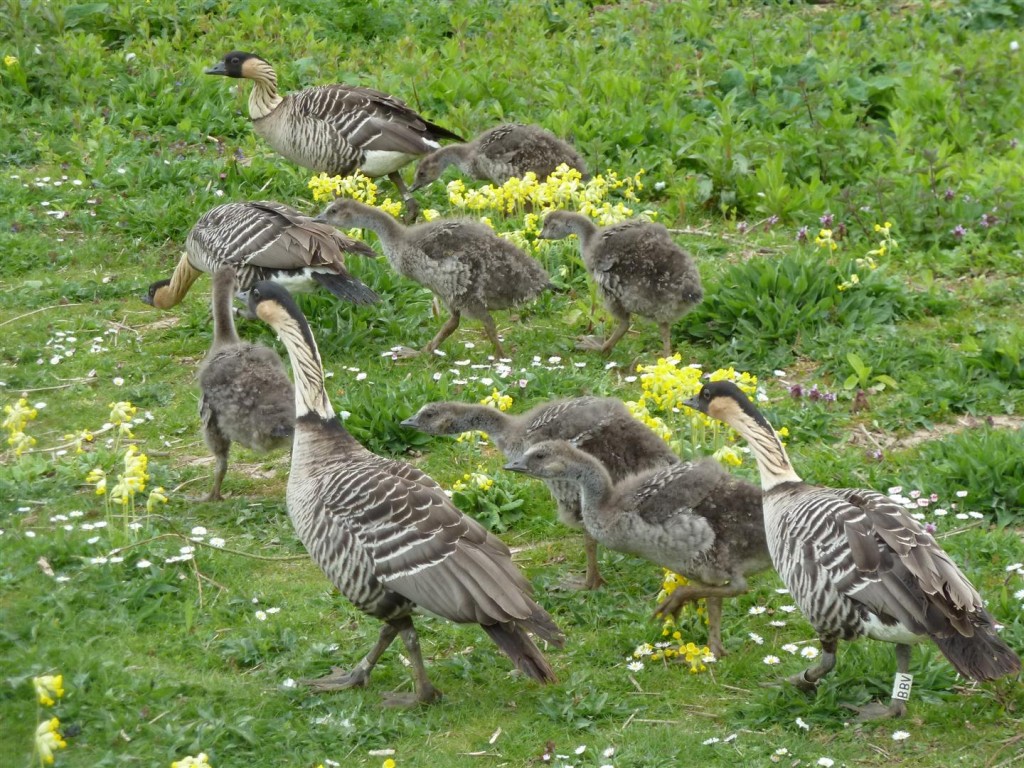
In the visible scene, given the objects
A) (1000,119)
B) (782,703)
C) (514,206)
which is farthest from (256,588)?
(1000,119)

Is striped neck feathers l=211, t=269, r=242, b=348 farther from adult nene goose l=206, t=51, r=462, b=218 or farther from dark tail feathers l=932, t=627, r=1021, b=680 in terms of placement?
dark tail feathers l=932, t=627, r=1021, b=680

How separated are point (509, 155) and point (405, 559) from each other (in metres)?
6.18

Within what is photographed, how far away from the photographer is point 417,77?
1441 centimetres

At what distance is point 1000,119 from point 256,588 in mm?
9110

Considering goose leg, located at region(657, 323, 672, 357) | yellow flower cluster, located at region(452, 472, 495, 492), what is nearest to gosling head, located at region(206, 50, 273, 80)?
goose leg, located at region(657, 323, 672, 357)

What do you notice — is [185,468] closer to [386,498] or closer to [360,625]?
[360,625]

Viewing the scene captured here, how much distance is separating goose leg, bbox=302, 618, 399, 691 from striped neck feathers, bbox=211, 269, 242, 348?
2.99 m

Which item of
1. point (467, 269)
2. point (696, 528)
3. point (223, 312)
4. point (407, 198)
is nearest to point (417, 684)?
point (696, 528)

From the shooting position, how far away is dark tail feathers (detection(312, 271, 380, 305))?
10148 mm

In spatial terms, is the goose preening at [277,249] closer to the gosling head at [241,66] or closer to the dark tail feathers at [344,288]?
the dark tail feathers at [344,288]

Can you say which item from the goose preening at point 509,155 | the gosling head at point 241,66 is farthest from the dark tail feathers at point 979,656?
the gosling head at point 241,66

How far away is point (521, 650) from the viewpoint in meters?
6.37

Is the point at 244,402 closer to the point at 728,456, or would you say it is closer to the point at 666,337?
the point at 728,456

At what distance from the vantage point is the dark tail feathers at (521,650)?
631cm
